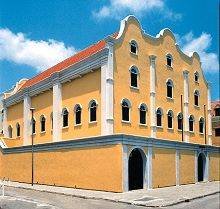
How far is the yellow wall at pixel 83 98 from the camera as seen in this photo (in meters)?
30.0

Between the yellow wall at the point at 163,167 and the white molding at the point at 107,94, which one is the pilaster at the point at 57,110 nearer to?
the white molding at the point at 107,94

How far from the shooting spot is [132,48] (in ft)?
103

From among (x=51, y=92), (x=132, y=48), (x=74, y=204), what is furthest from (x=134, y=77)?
(x=74, y=204)

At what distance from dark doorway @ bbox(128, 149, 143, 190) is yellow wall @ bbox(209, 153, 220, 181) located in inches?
474

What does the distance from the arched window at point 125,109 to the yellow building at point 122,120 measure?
0.25 ft

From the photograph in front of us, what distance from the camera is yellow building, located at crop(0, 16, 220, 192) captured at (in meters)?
28.7

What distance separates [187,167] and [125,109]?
364 inches

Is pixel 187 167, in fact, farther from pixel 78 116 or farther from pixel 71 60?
pixel 71 60

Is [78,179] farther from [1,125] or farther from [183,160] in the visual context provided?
[1,125]

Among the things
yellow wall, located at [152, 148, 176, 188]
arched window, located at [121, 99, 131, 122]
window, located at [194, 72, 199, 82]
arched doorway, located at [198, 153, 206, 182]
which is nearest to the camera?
arched window, located at [121, 99, 131, 122]

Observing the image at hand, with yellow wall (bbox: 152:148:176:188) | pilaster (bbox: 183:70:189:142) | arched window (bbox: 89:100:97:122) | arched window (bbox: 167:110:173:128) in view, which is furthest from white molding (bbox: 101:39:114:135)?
pilaster (bbox: 183:70:189:142)

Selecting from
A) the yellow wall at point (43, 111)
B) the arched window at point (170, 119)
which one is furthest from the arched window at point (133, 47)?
the yellow wall at point (43, 111)

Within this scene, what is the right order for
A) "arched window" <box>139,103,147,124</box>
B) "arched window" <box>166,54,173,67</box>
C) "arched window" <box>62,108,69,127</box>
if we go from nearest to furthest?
"arched window" <box>139,103,147,124</box>, "arched window" <box>62,108,69,127</box>, "arched window" <box>166,54,173,67</box>

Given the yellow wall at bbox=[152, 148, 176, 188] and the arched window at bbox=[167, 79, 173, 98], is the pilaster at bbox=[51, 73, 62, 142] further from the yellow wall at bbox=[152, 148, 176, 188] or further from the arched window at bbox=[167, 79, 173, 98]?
the arched window at bbox=[167, 79, 173, 98]
